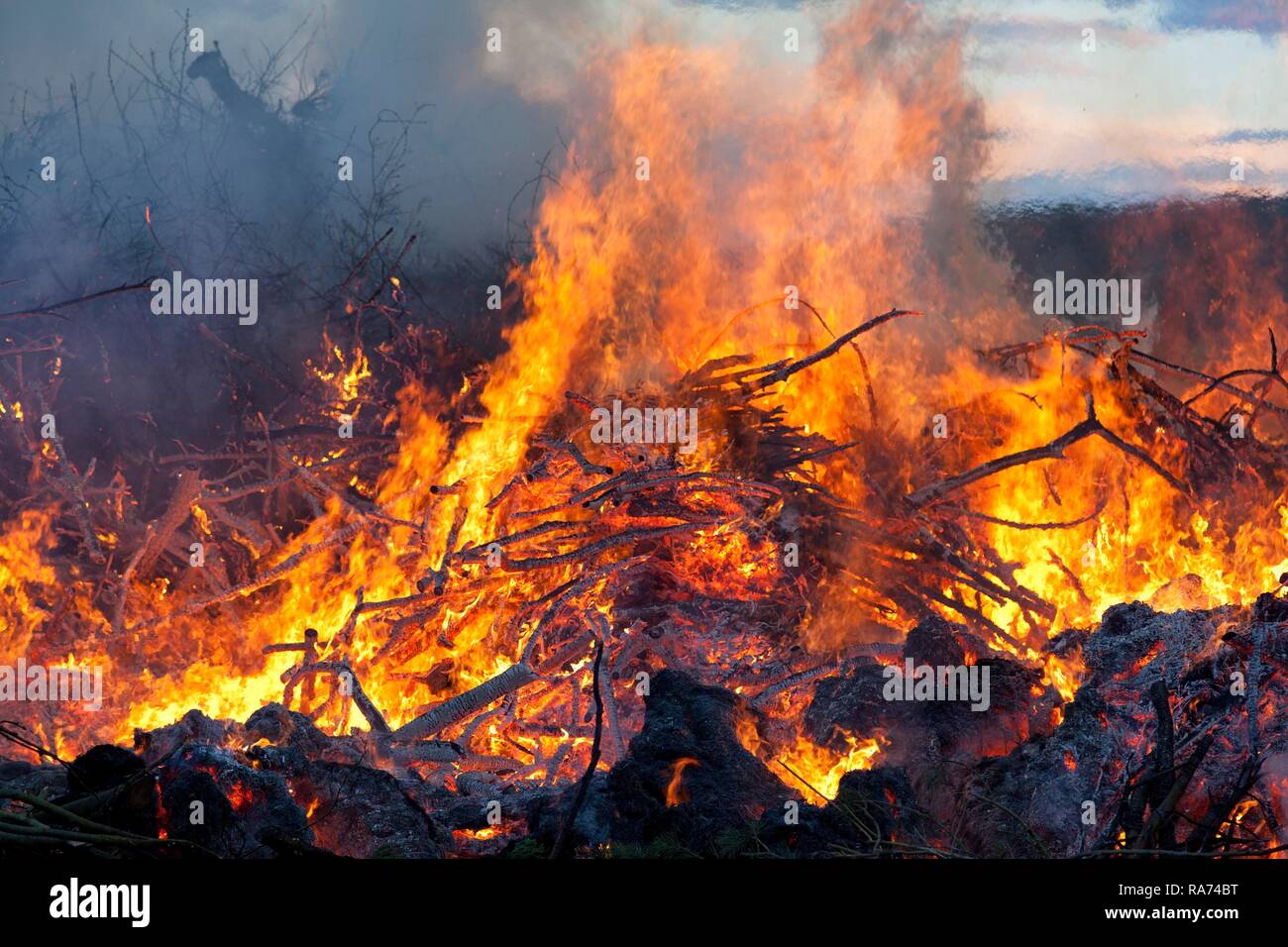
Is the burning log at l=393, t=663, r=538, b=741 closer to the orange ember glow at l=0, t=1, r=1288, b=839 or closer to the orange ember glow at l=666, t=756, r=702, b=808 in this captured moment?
the orange ember glow at l=0, t=1, r=1288, b=839

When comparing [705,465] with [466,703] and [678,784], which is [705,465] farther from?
[678,784]

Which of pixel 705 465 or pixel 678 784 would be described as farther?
pixel 705 465

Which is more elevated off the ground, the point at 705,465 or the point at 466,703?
the point at 705,465

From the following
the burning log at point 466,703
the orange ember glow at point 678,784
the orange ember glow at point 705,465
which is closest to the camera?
the orange ember glow at point 678,784

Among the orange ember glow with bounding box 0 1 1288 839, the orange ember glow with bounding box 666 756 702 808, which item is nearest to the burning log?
the orange ember glow with bounding box 0 1 1288 839

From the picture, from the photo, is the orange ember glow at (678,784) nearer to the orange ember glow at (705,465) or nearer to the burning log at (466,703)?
the orange ember glow at (705,465)

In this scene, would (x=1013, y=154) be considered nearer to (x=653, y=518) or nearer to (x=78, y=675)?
(x=653, y=518)

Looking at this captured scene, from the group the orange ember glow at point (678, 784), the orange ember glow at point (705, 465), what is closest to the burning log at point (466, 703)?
the orange ember glow at point (705, 465)

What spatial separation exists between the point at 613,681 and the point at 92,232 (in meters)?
5.60

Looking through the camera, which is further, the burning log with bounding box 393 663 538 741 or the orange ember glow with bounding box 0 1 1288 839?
the orange ember glow with bounding box 0 1 1288 839

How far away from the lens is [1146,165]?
10.5m

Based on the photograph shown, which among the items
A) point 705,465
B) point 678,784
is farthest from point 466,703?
point 705,465

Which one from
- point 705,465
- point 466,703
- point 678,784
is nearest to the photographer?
point 678,784
